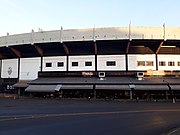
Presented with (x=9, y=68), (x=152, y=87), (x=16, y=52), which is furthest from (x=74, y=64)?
(x=152, y=87)

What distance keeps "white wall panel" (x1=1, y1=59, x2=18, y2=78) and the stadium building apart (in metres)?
2.49

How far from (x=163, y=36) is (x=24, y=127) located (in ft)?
108

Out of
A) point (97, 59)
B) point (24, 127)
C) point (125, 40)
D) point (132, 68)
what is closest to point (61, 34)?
point (97, 59)

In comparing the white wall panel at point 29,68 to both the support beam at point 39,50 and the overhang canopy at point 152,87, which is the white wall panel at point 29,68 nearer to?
the support beam at point 39,50

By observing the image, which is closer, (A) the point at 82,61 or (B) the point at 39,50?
(A) the point at 82,61

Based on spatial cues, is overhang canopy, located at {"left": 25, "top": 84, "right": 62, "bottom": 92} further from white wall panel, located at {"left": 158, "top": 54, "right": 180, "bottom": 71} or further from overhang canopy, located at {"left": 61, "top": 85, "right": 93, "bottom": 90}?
white wall panel, located at {"left": 158, "top": 54, "right": 180, "bottom": 71}

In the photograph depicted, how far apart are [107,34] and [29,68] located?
17.2m

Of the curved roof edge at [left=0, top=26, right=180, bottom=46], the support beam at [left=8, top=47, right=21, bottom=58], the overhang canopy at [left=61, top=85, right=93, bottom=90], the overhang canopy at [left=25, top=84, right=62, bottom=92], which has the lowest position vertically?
the overhang canopy at [left=25, top=84, right=62, bottom=92]

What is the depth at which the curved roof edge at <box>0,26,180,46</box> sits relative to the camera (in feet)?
132

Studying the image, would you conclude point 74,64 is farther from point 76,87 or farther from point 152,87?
point 152,87

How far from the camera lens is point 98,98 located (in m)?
41.5

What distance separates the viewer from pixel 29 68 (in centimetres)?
4672

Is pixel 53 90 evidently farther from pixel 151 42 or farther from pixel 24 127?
pixel 24 127

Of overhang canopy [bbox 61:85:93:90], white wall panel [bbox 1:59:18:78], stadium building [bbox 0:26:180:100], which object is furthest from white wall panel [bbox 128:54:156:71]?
white wall panel [bbox 1:59:18:78]
